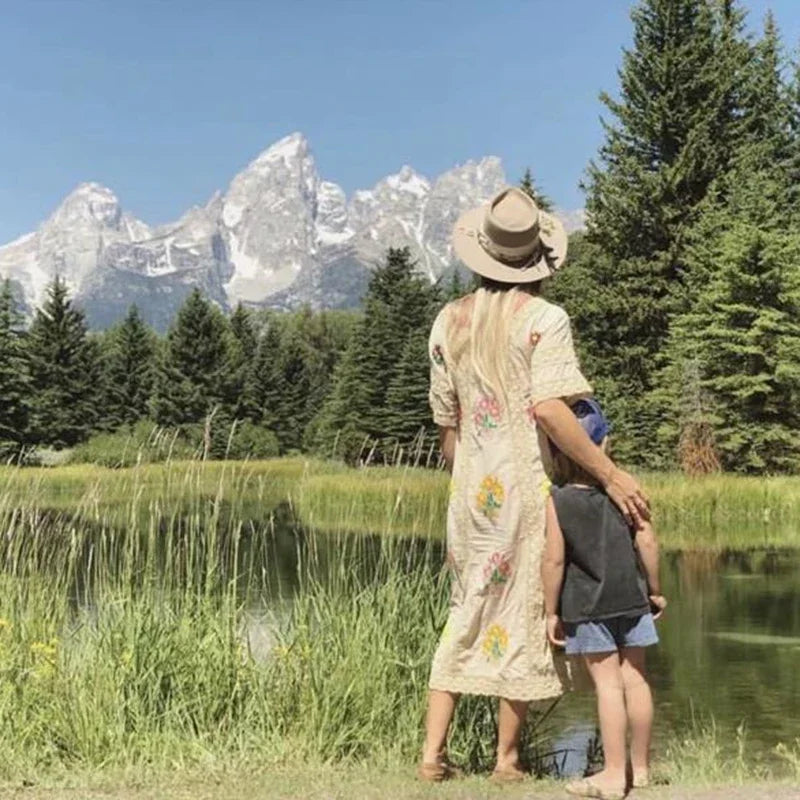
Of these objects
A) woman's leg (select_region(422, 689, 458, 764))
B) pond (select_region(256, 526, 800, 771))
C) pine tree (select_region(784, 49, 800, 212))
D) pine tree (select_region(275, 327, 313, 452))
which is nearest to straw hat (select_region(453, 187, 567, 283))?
woman's leg (select_region(422, 689, 458, 764))

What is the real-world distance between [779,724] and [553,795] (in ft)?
13.7

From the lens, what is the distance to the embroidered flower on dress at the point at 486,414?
11.5ft

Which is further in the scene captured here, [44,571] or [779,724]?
[779,724]

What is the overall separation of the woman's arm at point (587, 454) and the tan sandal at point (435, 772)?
983 mm

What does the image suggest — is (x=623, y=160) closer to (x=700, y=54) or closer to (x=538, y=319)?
(x=700, y=54)

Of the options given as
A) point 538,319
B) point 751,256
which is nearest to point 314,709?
point 538,319

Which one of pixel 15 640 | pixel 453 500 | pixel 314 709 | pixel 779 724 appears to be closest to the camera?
pixel 453 500

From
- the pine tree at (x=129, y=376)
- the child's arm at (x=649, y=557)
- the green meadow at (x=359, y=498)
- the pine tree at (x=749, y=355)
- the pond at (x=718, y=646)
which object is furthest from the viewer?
the pine tree at (x=129, y=376)

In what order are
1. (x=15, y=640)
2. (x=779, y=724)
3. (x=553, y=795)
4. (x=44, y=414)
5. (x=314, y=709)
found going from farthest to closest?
(x=44, y=414) < (x=779, y=724) < (x=15, y=640) < (x=314, y=709) < (x=553, y=795)

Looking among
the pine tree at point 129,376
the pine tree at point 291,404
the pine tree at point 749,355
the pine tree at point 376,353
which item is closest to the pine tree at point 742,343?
the pine tree at point 749,355

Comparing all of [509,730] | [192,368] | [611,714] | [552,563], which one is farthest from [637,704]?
[192,368]

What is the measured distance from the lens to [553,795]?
333 centimetres

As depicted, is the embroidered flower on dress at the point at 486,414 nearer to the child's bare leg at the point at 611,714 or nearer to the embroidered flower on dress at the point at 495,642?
the embroidered flower on dress at the point at 495,642

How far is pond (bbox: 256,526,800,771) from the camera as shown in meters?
6.51
